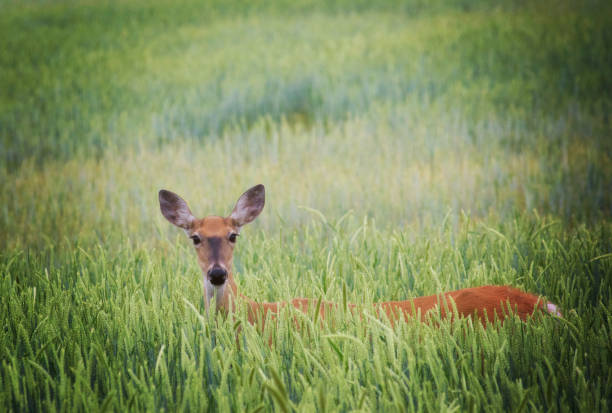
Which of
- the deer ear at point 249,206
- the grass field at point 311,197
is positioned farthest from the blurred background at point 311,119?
the deer ear at point 249,206

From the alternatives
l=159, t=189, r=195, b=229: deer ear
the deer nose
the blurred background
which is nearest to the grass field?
the blurred background

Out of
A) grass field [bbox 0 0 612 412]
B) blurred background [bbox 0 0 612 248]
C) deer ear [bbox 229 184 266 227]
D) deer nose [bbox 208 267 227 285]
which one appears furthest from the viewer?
blurred background [bbox 0 0 612 248]

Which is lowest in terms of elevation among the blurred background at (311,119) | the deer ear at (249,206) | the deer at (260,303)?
the deer at (260,303)

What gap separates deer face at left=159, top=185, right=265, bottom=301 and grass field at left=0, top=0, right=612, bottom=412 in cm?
25

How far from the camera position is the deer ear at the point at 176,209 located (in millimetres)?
3996

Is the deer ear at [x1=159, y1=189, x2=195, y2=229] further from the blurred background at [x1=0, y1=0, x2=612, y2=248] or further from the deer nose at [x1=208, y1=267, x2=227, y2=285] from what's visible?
the blurred background at [x1=0, y1=0, x2=612, y2=248]

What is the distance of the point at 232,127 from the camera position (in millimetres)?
9836

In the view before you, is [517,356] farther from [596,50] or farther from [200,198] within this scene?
[596,50]

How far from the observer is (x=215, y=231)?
3795 mm

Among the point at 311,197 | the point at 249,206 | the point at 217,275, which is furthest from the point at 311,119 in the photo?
the point at 217,275

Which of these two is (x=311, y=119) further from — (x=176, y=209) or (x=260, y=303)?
(x=260, y=303)

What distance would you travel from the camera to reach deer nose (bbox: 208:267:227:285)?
11.7 feet

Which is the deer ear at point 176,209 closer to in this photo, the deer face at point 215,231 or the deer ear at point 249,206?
the deer face at point 215,231

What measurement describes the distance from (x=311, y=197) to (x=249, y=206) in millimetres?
2729
